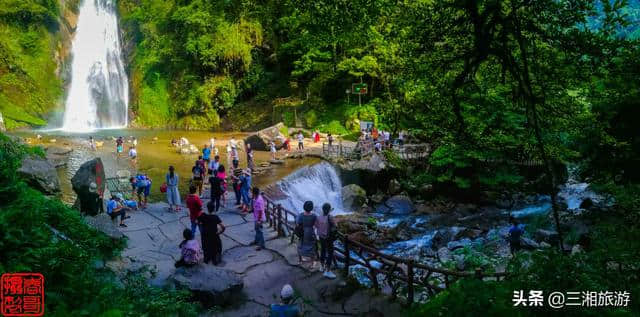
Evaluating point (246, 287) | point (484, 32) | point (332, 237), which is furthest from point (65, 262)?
point (484, 32)

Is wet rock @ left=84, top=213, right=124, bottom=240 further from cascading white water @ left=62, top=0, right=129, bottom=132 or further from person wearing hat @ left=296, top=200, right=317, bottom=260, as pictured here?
cascading white water @ left=62, top=0, right=129, bottom=132

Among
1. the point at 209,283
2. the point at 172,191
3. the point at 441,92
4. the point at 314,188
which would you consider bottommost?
the point at 314,188

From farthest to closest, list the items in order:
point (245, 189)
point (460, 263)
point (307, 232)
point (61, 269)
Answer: point (245, 189), point (460, 263), point (307, 232), point (61, 269)

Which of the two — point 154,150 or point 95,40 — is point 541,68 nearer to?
point 154,150

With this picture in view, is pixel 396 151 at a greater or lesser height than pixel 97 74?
lesser

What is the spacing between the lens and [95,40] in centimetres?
4025

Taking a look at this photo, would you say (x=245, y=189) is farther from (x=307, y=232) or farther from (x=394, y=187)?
(x=394, y=187)

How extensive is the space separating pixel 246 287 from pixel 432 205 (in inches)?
491

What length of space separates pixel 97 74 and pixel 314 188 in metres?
31.7

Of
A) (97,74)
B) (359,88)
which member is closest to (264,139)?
(359,88)

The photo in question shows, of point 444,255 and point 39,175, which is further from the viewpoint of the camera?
point 444,255

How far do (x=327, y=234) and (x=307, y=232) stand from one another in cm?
44

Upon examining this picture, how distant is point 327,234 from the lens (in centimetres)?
744

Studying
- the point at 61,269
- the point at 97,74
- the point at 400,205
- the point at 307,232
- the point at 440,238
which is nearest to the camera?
the point at 61,269
